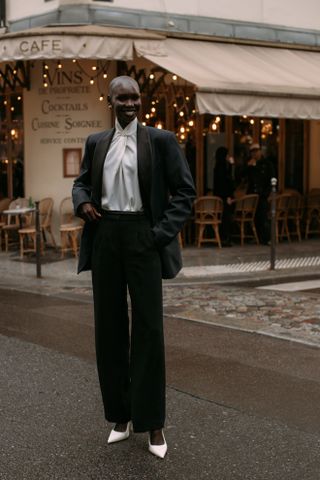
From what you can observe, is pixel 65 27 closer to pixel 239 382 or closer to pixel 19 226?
pixel 19 226

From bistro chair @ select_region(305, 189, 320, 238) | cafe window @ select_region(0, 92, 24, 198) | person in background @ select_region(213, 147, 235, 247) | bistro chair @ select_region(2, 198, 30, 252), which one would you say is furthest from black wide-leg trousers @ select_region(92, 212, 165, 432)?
bistro chair @ select_region(305, 189, 320, 238)

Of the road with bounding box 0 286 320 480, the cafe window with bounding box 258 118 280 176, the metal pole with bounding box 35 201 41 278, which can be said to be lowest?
the road with bounding box 0 286 320 480

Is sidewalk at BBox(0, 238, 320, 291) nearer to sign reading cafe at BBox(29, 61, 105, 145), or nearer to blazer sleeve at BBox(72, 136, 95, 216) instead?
sign reading cafe at BBox(29, 61, 105, 145)

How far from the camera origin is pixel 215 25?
1465 cm

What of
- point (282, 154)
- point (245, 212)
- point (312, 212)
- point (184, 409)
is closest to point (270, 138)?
point (282, 154)

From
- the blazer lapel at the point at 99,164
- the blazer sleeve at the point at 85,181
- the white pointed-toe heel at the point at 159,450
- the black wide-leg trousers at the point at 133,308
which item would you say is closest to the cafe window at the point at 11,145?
the blazer sleeve at the point at 85,181

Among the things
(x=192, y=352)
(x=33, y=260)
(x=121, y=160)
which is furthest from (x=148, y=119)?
(x=121, y=160)

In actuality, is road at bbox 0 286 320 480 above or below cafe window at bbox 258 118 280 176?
below

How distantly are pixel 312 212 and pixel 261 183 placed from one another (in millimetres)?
2377

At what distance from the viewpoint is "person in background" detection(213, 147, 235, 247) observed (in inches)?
554

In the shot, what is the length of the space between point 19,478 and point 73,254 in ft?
31.5

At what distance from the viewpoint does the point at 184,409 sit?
500cm

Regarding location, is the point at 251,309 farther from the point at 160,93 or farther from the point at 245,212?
the point at 160,93

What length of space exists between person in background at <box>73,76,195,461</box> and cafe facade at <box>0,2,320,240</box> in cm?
742
